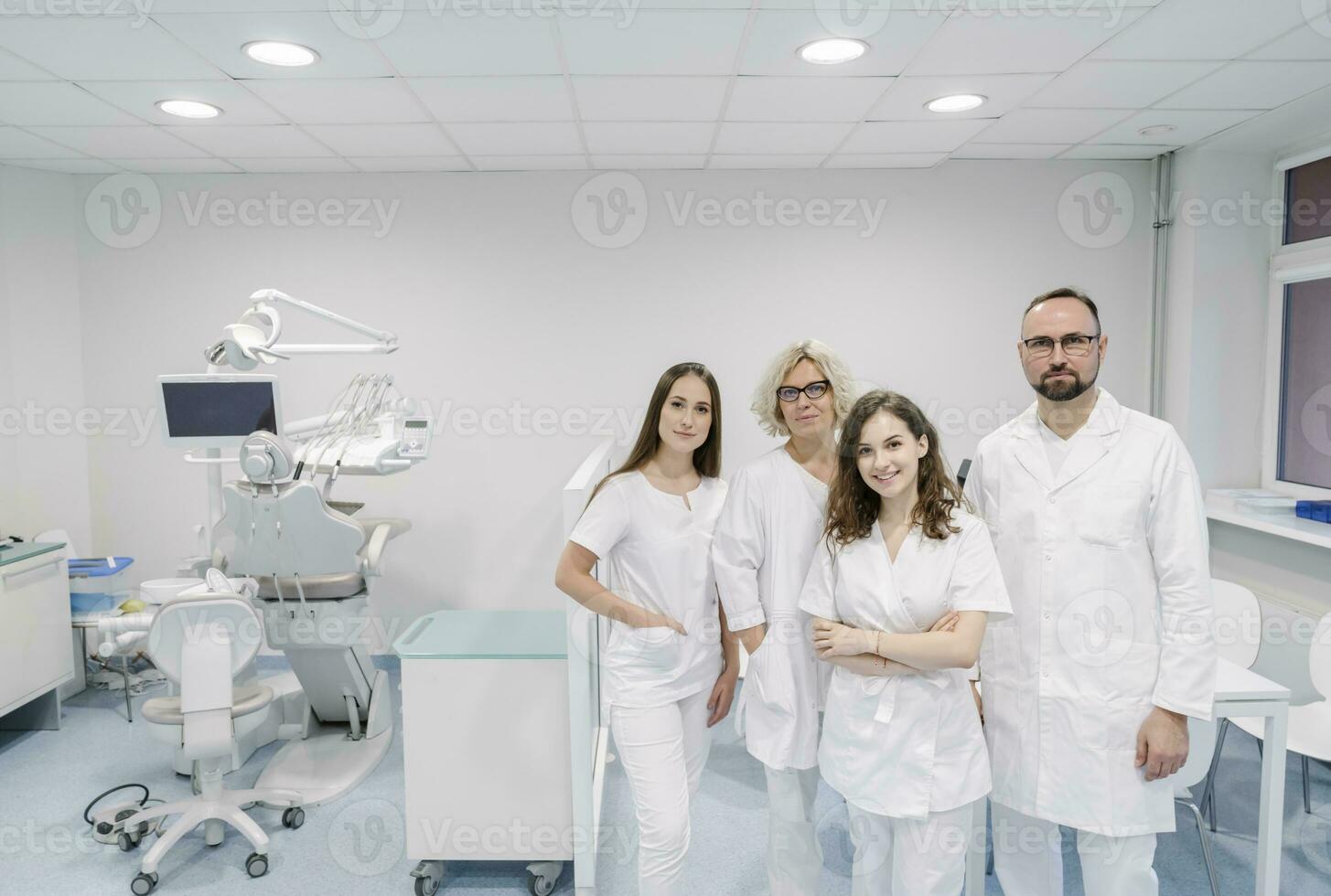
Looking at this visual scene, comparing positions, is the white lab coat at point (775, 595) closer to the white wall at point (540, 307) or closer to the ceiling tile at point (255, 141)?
the white wall at point (540, 307)

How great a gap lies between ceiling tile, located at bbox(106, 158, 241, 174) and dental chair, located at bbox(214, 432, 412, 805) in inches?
71.1

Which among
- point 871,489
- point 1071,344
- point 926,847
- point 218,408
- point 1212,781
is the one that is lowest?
point 1212,781

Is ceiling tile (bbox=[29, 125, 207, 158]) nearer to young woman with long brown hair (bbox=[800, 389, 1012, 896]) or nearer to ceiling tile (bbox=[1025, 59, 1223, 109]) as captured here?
young woman with long brown hair (bbox=[800, 389, 1012, 896])

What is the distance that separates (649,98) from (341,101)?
1046 mm

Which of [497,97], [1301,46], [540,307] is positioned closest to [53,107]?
[497,97]

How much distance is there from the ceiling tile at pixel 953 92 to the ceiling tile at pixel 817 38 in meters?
0.19

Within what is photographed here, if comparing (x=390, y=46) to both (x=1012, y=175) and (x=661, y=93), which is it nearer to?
(x=661, y=93)

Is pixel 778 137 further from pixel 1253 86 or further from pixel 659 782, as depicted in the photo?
pixel 659 782

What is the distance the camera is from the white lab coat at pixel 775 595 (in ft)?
5.40

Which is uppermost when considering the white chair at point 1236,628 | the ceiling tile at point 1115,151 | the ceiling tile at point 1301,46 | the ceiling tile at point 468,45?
the ceiling tile at point 1115,151

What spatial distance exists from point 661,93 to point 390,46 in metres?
0.87

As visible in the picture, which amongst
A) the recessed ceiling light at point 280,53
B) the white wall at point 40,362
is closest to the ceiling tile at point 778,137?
the recessed ceiling light at point 280,53

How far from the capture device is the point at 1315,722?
2.35 m

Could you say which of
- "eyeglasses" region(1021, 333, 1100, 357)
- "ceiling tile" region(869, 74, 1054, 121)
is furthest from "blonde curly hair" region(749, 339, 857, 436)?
"ceiling tile" region(869, 74, 1054, 121)
